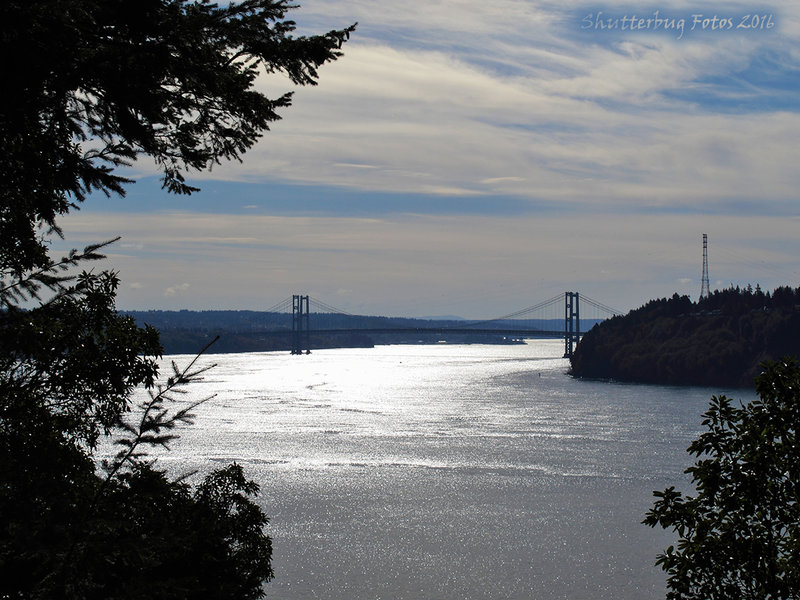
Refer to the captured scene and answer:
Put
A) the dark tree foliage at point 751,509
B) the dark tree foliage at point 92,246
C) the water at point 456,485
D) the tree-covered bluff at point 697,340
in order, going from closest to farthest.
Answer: the dark tree foliage at point 92,246 < the dark tree foliage at point 751,509 < the water at point 456,485 < the tree-covered bluff at point 697,340

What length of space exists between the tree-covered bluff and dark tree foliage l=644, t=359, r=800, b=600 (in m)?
91.5

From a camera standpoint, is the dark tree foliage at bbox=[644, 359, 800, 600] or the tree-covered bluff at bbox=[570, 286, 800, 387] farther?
the tree-covered bluff at bbox=[570, 286, 800, 387]

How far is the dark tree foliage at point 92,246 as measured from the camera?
4.63 m

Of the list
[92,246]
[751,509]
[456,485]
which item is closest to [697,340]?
[456,485]

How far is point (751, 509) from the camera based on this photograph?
6.62m

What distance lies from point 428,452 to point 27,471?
41.0 metres

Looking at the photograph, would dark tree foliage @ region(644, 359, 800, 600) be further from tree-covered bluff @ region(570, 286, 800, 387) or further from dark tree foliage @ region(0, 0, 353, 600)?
tree-covered bluff @ region(570, 286, 800, 387)

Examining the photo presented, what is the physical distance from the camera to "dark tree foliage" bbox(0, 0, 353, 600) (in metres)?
4.63

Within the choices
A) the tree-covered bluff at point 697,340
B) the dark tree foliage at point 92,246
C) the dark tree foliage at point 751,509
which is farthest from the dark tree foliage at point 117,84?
the tree-covered bluff at point 697,340

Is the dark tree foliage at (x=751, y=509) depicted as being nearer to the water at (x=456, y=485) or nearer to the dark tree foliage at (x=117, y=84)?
the dark tree foliage at (x=117, y=84)

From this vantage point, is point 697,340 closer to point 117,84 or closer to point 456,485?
point 456,485

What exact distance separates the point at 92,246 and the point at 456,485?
105 feet

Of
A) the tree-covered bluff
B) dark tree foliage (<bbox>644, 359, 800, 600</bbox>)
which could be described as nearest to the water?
dark tree foliage (<bbox>644, 359, 800, 600</bbox>)

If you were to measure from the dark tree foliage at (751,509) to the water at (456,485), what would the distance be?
1616cm
